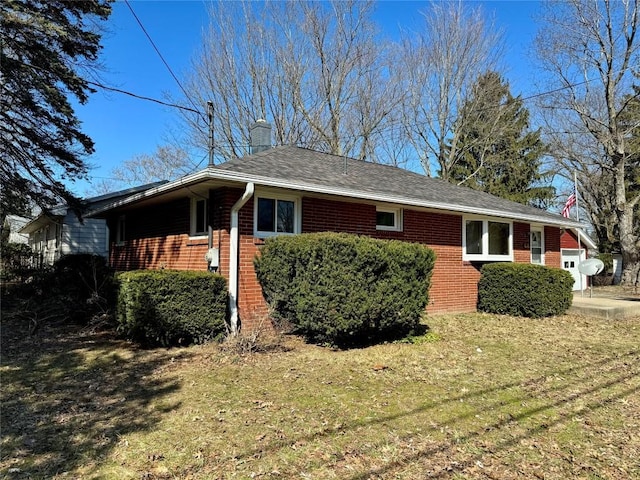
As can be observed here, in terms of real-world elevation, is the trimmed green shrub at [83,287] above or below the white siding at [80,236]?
below

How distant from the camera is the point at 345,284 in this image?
612 cm

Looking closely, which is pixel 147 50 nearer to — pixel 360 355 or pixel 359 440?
pixel 360 355

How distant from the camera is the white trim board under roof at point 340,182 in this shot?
7195 mm

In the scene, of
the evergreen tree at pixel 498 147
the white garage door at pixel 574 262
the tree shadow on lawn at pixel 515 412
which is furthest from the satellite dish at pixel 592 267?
the evergreen tree at pixel 498 147

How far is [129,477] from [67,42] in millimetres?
10832

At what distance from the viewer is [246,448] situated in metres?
3.48

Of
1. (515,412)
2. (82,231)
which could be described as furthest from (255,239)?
(82,231)

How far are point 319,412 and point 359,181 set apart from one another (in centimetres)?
622

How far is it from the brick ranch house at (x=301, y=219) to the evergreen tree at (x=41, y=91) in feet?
6.93

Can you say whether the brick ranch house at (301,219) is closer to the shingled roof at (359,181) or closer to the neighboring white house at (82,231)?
the shingled roof at (359,181)

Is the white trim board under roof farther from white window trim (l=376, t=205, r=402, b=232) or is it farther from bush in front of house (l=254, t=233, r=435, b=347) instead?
bush in front of house (l=254, t=233, r=435, b=347)

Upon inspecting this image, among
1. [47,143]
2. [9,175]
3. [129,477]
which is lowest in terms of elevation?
[129,477]

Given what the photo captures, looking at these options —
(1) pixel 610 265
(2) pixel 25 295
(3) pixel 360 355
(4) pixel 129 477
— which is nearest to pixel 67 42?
(2) pixel 25 295

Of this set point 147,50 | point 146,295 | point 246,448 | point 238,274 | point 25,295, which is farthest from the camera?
point 25,295
